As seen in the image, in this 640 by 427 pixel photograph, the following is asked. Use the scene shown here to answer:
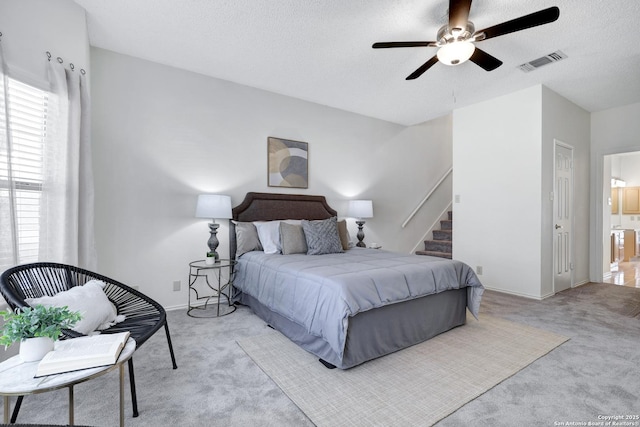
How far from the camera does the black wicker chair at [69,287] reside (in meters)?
1.56

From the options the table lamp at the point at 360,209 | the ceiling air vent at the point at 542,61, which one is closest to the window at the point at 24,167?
the table lamp at the point at 360,209

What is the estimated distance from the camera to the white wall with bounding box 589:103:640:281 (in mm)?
4586

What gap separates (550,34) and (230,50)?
2958mm

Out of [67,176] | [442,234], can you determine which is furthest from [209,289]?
[442,234]

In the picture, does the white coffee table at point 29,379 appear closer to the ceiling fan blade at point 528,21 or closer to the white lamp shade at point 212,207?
the white lamp shade at point 212,207

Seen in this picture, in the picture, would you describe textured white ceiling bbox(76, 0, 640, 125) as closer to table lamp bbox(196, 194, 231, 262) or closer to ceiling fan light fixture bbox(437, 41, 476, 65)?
ceiling fan light fixture bbox(437, 41, 476, 65)

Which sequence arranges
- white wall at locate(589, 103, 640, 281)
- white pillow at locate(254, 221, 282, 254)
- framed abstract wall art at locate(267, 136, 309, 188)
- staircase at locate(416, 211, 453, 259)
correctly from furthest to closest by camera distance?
staircase at locate(416, 211, 453, 259)
white wall at locate(589, 103, 640, 281)
framed abstract wall art at locate(267, 136, 309, 188)
white pillow at locate(254, 221, 282, 254)

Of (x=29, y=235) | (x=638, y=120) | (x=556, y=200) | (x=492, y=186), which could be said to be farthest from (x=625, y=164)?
(x=29, y=235)

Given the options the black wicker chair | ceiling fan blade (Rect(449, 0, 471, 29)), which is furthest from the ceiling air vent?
the black wicker chair

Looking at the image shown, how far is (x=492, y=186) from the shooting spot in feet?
14.3

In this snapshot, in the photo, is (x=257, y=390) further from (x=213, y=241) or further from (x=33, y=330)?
(x=213, y=241)

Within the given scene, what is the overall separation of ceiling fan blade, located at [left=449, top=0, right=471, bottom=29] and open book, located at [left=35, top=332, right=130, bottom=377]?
277cm

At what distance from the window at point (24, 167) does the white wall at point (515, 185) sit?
4.84m

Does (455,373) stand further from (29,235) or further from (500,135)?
(500,135)
